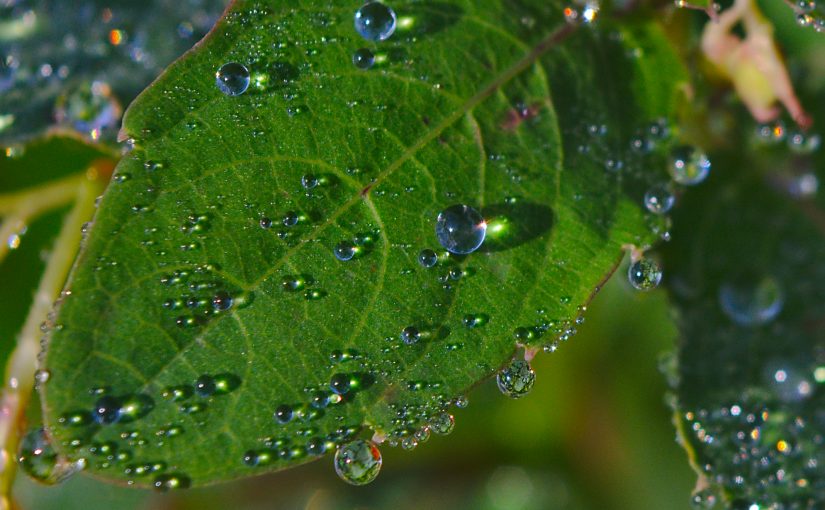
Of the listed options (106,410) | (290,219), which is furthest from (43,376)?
(290,219)

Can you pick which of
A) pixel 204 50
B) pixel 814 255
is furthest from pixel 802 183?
pixel 204 50

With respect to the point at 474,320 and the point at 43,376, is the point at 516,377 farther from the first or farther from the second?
the point at 43,376

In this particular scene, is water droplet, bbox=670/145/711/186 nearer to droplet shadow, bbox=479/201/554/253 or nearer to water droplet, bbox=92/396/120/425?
droplet shadow, bbox=479/201/554/253

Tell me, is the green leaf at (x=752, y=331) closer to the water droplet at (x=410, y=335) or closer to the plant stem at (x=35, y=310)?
the water droplet at (x=410, y=335)

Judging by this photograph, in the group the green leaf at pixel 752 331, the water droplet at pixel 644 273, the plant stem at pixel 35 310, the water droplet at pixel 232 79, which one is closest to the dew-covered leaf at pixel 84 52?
the plant stem at pixel 35 310

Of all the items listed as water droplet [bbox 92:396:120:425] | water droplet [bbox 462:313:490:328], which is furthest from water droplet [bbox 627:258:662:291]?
water droplet [bbox 92:396:120:425]

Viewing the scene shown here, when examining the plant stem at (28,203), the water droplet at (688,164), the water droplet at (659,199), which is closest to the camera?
the water droplet at (659,199)

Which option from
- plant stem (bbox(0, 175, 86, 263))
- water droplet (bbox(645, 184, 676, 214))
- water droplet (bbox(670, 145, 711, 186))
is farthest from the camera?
plant stem (bbox(0, 175, 86, 263))
